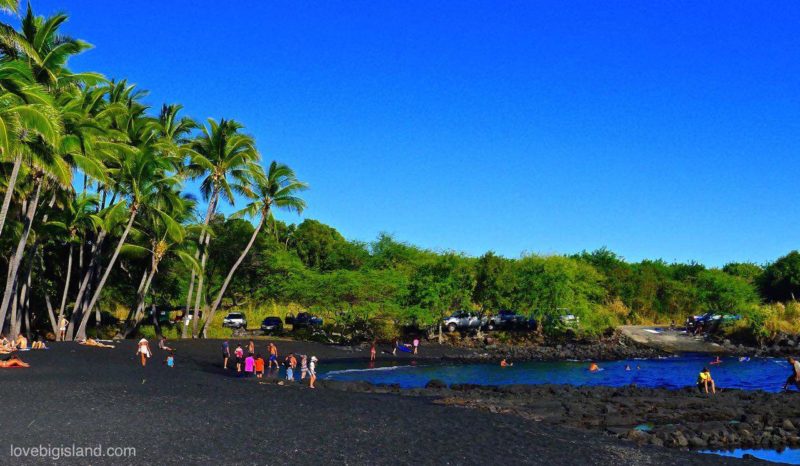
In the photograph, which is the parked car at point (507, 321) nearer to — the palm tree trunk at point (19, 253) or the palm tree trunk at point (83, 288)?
the palm tree trunk at point (83, 288)

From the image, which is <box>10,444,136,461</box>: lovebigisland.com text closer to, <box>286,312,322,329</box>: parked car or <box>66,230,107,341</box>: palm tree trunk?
<box>66,230,107,341</box>: palm tree trunk

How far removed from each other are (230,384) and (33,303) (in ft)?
99.1

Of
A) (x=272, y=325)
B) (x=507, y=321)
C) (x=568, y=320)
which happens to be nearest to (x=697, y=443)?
(x=568, y=320)

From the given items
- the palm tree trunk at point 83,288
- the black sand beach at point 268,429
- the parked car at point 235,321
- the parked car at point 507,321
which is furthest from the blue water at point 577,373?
the parked car at point 235,321

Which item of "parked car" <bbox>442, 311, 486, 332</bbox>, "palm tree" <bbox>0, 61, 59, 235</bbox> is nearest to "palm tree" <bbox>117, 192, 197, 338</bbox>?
"palm tree" <bbox>0, 61, 59, 235</bbox>

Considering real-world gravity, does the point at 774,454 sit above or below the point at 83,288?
below

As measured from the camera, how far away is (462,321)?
67750mm

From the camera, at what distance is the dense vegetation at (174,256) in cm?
3447

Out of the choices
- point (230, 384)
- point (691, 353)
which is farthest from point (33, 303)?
point (691, 353)

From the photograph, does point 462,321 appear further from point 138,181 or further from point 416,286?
point 138,181

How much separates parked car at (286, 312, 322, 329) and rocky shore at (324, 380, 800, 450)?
105ft

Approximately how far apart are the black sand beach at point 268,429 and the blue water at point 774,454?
8.15 ft

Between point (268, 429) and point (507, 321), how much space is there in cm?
5372

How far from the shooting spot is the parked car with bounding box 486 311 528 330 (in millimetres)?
68812
